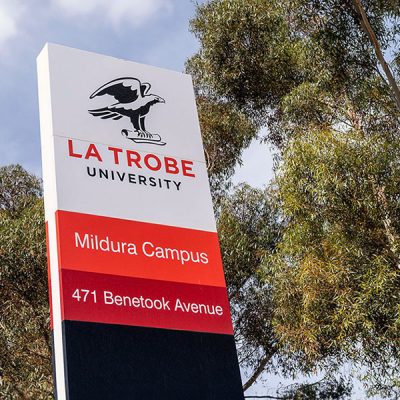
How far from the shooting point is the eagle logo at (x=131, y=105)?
6887 millimetres

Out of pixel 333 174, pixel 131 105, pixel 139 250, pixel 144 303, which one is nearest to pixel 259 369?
pixel 333 174

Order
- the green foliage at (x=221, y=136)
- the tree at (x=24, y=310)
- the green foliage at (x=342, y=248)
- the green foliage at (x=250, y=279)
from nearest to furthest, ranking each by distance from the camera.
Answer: the green foliage at (x=342, y=248) < the tree at (x=24, y=310) < the green foliage at (x=250, y=279) < the green foliage at (x=221, y=136)

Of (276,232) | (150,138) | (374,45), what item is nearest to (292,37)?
(374,45)

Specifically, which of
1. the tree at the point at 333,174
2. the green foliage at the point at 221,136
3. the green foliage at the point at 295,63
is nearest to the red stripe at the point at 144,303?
the tree at the point at 333,174

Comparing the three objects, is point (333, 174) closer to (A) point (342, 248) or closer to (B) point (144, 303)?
(A) point (342, 248)

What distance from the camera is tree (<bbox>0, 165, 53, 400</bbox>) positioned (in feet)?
45.1

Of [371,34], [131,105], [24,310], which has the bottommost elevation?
[131,105]

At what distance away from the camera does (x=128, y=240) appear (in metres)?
6.33

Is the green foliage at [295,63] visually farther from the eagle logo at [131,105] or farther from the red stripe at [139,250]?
the red stripe at [139,250]

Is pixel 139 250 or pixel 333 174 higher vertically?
pixel 333 174

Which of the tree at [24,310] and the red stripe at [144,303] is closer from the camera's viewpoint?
the red stripe at [144,303]

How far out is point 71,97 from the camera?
268 inches

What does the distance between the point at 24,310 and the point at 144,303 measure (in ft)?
27.6

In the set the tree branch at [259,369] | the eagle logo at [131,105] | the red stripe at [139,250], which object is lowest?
the red stripe at [139,250]
